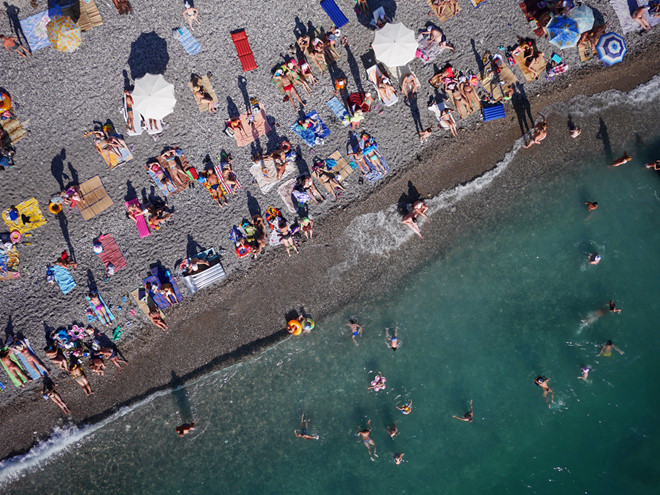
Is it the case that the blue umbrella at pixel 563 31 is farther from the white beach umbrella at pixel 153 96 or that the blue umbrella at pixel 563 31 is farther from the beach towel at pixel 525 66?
the white beach umbrella at pixel 153 96

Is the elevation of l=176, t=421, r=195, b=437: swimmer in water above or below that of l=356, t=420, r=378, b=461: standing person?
above

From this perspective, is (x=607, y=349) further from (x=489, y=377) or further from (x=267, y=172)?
(x=267, y=172)

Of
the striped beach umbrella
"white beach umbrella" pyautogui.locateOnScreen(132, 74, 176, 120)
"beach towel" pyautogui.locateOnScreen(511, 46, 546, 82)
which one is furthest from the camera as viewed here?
"beach towel" pyautogui.locateOnScreen(511, 46, 546, 82)

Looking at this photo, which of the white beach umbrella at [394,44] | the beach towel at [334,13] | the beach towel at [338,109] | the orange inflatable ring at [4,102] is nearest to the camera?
the white beach umbrella at [394,44]

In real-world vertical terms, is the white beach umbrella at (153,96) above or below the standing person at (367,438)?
above

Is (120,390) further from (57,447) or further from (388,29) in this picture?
(388,29)

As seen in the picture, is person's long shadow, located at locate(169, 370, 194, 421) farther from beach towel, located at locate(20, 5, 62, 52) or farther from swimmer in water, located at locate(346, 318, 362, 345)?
beach towel, located at locate(20, 5, 62, 52)

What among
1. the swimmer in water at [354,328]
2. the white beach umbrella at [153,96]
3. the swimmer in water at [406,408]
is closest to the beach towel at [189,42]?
the white beach umbrella at [153,96]

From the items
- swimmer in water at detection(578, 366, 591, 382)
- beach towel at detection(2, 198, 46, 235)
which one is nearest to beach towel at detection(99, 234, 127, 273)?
beach towel at detection(2, 198, 46, 235)
